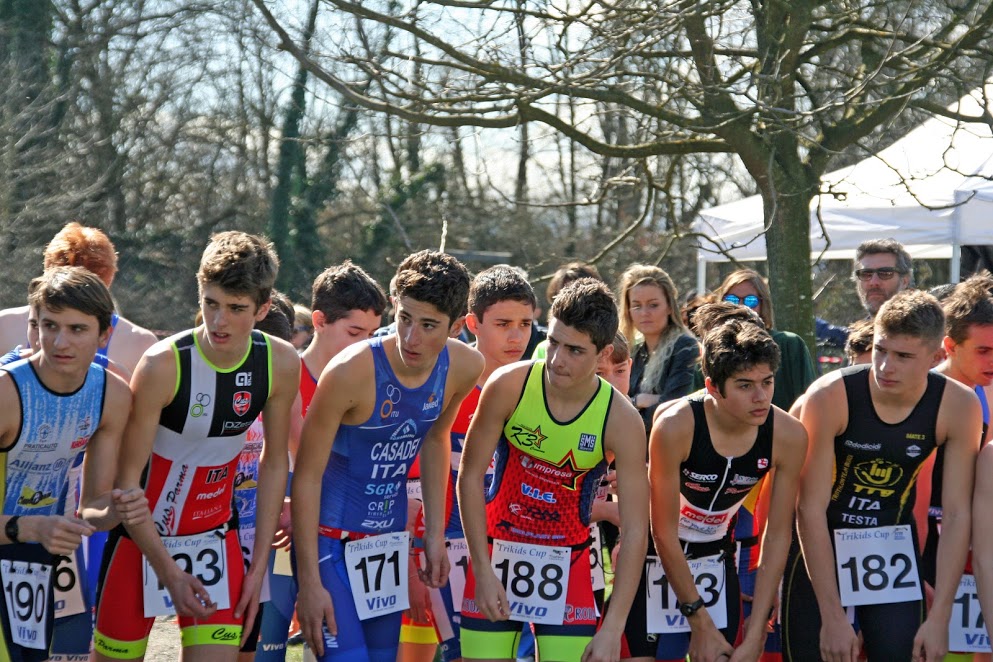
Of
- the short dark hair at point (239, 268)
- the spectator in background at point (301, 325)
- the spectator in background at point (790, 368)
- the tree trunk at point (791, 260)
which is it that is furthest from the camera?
the tree trunk at point (791, 260)

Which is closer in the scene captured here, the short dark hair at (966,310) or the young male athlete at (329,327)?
the short dark hair at (966,310)

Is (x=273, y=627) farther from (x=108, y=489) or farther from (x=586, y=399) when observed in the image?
(x=586, y=399)

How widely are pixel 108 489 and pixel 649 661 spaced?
2146 mm

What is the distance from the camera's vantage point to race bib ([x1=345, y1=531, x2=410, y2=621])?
153 inches

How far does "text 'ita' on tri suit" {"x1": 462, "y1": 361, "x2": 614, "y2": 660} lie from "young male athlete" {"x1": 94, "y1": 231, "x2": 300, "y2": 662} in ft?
2.77

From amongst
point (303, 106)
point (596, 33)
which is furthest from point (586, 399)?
point (303, 106)

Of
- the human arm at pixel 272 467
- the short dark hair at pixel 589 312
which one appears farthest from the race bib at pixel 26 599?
the short dark hair at pixel 589 312

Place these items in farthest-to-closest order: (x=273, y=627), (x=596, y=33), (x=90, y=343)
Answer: (x=596, y=33), (x=273, y=627), (x=90, y=343)

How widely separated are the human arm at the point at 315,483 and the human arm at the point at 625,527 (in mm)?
935

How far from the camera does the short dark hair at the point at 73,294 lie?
11.7 feet

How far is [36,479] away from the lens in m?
3.66

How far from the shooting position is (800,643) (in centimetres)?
426

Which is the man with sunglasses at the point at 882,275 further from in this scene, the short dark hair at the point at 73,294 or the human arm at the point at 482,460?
the short dark hair at the point at 73,294

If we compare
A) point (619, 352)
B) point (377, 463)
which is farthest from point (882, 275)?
point (377, 463)
